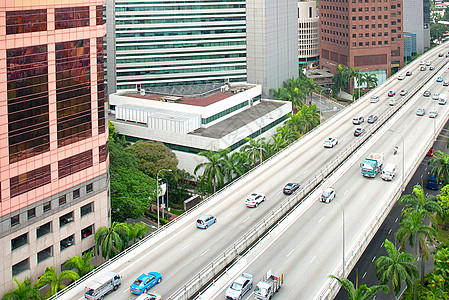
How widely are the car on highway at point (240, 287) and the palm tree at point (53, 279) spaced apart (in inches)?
745

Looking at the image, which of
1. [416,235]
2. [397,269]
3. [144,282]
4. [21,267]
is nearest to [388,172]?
[416,235]

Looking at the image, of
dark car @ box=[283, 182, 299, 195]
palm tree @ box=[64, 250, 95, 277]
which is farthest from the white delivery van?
palm tree @ box=[64, 250, 95, 277]

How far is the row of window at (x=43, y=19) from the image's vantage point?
73.0 meters

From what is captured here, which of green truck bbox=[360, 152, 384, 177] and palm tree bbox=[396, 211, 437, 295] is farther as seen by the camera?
green truck bbox=[360, 152, 384, 177]

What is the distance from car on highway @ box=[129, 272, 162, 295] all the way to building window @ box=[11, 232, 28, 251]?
53.3 ft

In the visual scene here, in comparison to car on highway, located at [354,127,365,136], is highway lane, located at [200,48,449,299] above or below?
below

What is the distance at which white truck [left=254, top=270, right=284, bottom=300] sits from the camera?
64000mm

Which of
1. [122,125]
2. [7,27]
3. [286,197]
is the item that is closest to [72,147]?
[7,27]

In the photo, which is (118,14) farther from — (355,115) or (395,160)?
(395,160)

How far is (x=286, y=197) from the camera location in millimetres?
93062

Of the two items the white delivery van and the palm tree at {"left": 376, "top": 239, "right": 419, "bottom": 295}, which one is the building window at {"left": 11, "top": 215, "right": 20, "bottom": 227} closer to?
the palm tree at {"left": 376, "top": 239, "right": 419, "bottom": 295}

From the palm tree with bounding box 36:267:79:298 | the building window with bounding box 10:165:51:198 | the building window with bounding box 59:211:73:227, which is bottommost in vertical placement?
the palm tree with bounding box 36:267:79:298

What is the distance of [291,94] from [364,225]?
8681 cm

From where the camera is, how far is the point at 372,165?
10031 centimetres
